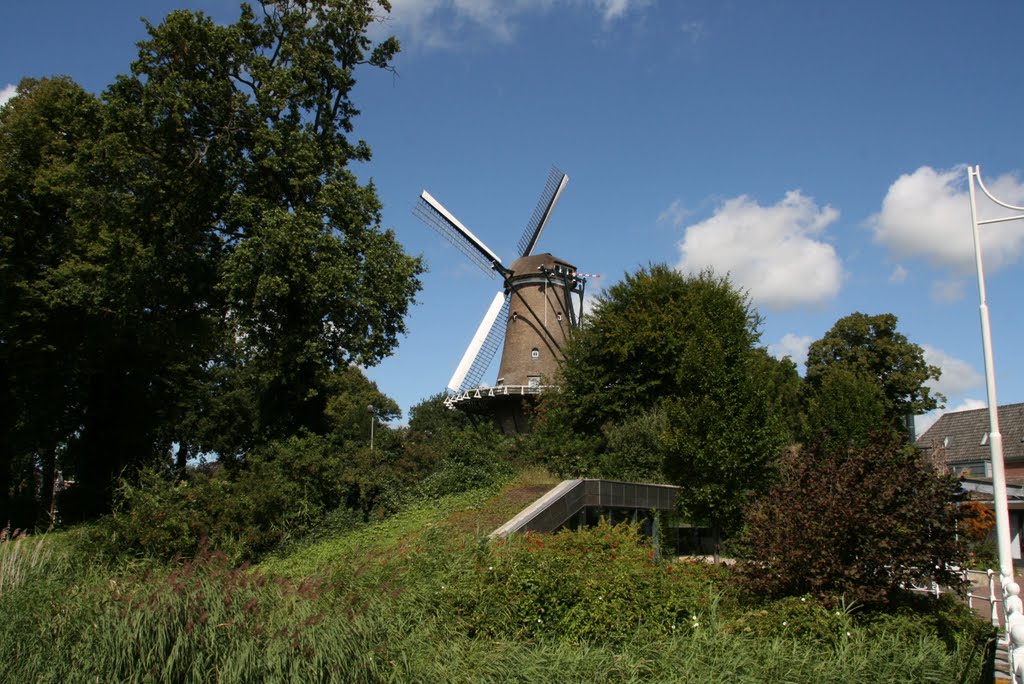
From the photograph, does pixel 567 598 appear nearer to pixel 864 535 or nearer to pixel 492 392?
pixel 864 535

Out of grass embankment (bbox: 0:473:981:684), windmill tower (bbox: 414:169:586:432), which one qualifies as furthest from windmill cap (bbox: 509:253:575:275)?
grass embankment (bbox: 0:473:981:684)

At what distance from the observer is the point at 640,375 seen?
28641 millimetres

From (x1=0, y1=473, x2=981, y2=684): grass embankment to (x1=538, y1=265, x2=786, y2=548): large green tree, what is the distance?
789cm

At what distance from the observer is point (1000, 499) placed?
9453mm

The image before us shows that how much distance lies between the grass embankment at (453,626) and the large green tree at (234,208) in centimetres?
908

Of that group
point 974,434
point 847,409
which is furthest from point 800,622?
point 974,434

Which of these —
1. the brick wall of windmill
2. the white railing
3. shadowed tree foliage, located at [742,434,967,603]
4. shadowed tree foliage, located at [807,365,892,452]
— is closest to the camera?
shadowed tree foliage, located at [742,434,967,603]

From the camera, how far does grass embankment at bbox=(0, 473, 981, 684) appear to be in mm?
7371

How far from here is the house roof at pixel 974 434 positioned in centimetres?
4269

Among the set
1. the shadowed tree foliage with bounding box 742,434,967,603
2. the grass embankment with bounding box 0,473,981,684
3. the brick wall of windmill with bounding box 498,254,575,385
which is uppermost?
the brick wall of windmill with bounding box 498,254,575,385

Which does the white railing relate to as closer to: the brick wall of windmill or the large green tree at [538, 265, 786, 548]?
the brick wall of windmill

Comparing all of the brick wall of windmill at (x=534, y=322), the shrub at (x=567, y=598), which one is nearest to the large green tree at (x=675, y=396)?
the brick wall of windmill at (x=534, y=322)

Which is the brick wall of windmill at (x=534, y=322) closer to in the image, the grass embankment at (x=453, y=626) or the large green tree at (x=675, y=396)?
the large green tree at (x=675, y=396)

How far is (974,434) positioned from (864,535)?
42.4 m
